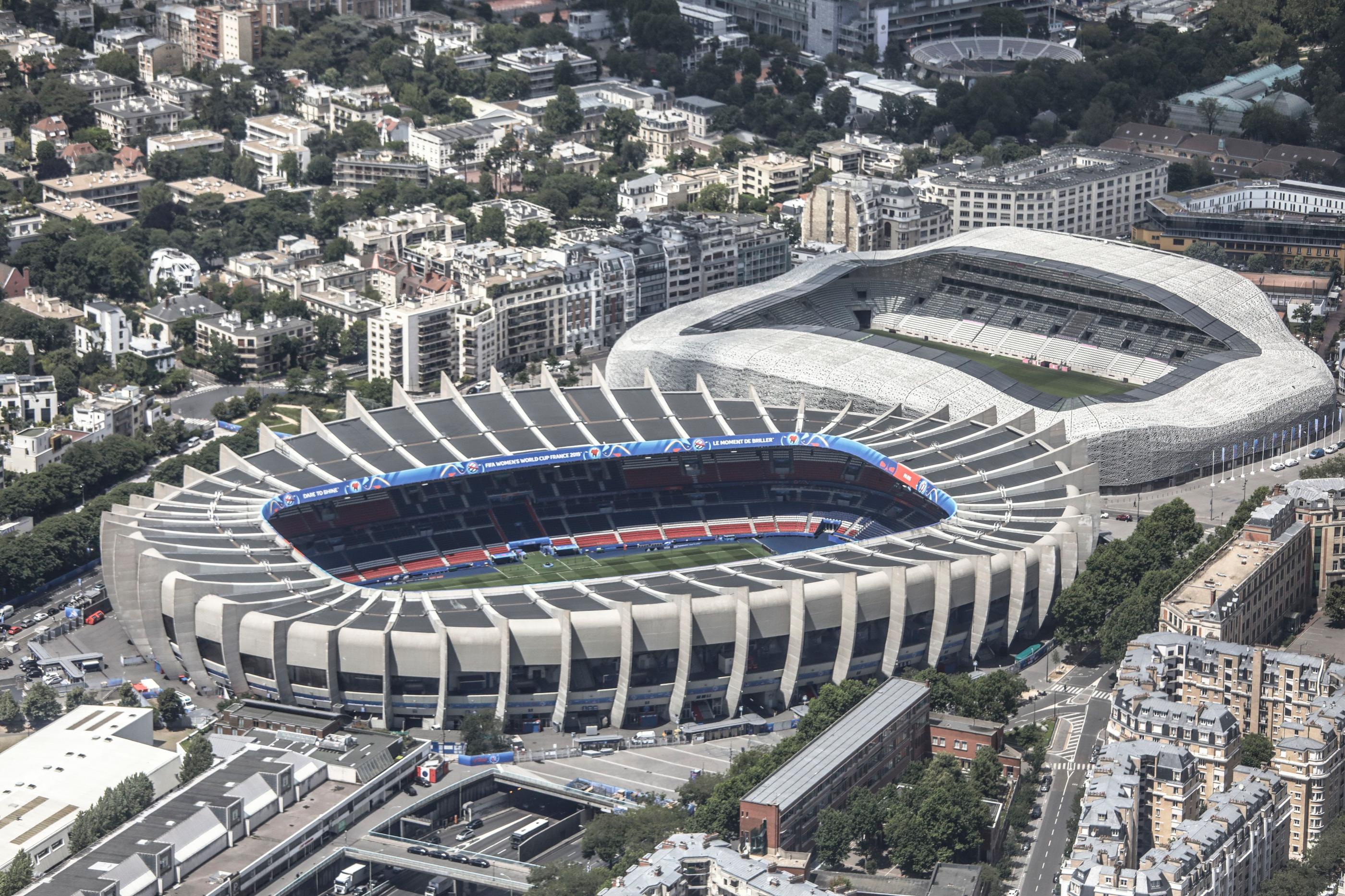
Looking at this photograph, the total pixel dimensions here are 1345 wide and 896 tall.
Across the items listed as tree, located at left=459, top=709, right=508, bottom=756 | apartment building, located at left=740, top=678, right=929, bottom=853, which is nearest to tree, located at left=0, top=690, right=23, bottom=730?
tree, located at left=459, top=709, right=508, bottom=756

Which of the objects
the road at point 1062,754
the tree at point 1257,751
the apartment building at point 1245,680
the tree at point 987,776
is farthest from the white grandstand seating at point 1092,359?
the tree at point 987,776

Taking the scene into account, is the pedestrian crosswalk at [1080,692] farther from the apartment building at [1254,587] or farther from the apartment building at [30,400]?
the apartment building at [30,400]

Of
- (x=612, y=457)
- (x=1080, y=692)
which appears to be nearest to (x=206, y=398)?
(x=612, y=457)

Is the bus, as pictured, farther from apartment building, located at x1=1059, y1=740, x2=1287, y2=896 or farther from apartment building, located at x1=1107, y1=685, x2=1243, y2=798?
apartment building, located at x1=1107, y1=685, x2=1243, y2=798

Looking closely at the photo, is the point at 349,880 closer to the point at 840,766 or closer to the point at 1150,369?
the point at 840,766

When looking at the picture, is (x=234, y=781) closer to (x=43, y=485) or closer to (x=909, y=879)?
(x=909, y=879)

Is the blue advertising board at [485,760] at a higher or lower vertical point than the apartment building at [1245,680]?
lower

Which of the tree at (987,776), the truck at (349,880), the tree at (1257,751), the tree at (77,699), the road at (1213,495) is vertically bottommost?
the truck at (349,880)
